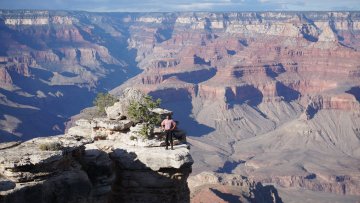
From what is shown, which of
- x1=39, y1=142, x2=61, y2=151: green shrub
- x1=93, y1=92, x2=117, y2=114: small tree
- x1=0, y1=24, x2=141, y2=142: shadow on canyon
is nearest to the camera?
x1=39, y1=142, x2=61, y2=151: green shrub

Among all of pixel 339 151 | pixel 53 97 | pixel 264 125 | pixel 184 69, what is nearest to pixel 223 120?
pixel 264 125

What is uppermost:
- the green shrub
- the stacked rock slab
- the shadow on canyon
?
the green shrub

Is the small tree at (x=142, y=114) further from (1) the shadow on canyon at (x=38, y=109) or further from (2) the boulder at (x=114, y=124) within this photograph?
(1) the shadow on canyon at (x=38, y=109)

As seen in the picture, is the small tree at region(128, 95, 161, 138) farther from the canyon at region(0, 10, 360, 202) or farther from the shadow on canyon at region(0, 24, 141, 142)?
the shadow on canyon at region(0, 24, 141, 142)

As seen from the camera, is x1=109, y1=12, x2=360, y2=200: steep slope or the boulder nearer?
the boulder

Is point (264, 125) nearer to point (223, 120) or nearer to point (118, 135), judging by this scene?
point (223, 120)

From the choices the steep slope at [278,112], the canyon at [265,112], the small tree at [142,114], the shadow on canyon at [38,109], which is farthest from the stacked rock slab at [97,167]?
the shadow on canyon at [38,109]

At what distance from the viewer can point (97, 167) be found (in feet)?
57.5

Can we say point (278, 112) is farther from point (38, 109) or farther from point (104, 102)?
point (104, 102)

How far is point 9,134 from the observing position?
127 metres

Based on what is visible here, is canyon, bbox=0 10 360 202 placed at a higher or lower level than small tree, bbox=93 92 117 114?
lower

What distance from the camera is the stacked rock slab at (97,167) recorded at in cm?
1459

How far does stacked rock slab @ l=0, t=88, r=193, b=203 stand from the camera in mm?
14586

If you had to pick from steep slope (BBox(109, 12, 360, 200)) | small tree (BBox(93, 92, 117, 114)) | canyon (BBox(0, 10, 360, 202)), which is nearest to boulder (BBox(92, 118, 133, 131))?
small tree (BBox(93, 92, 117, 114))
